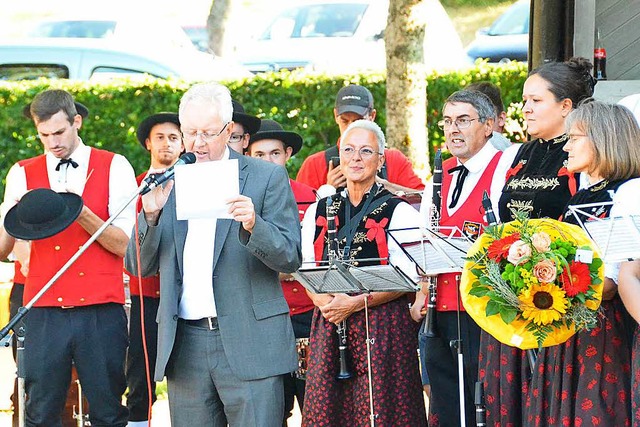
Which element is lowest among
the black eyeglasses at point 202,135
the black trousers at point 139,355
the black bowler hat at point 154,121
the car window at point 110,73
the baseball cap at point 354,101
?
the black trousers at point 139,355

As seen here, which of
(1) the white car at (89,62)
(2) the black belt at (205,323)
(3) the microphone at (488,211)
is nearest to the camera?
(2) the black belt at (205,323)

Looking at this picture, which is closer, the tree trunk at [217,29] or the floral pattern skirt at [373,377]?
the floral pattern skirt at [373,377]

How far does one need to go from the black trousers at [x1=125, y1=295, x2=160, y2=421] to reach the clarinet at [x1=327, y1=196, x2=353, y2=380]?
1.56 metres

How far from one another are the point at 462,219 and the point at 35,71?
365 inches

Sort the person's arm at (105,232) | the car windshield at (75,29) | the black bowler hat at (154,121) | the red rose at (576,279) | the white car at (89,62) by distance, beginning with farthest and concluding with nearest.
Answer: the car windshield at (75,29)
the white car at (89,62)
the black bowler hat at (154,121)
the person's arm at (105,232)
the red rose at (576,279)

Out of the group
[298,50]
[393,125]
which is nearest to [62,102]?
[393,125]

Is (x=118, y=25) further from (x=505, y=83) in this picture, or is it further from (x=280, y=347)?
(x=280, y=347)

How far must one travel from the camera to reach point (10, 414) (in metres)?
8.12

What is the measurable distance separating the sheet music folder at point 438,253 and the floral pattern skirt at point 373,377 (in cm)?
63

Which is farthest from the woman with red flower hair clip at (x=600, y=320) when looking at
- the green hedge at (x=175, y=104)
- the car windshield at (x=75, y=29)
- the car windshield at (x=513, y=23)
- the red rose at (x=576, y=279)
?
the car windshield at (x=75, y=29)

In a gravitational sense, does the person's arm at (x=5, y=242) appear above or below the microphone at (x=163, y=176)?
below

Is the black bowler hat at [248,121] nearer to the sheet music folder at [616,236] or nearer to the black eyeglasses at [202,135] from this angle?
the black eyeglasses at [202,135]

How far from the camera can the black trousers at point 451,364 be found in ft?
19.5

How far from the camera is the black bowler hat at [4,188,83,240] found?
19.5 ft
